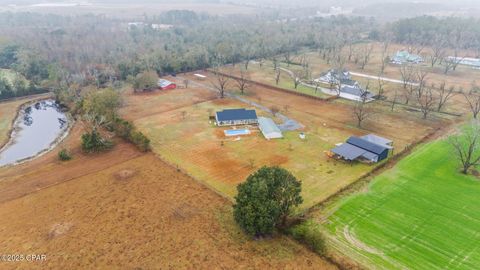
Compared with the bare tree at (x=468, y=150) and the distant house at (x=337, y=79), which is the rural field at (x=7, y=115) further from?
the distant house at (x=337, y=79)

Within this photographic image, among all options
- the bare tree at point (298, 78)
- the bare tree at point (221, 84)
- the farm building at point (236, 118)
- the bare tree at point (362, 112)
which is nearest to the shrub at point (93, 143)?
the farm building at point (236, 118)

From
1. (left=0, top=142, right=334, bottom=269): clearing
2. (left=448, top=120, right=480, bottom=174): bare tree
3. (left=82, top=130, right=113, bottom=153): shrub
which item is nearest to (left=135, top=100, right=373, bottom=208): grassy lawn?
(left=0, top=142, right=334, bottom=269): clearing

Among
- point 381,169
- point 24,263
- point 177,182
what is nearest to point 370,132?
point 381,169

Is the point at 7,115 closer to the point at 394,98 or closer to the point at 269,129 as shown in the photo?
the point at 269,129

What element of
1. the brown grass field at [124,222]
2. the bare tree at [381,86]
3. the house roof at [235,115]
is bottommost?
the brown grass field at [124,222]

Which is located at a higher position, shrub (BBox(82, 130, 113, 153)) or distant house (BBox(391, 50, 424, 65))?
distant house (BBox(391, 50, 424, 65))

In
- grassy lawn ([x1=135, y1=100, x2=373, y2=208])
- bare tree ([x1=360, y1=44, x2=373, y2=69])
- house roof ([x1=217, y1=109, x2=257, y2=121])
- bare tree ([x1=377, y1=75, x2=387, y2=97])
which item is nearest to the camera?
grassy lawn ([x1=135, y1=100, x2=373, y2=208])

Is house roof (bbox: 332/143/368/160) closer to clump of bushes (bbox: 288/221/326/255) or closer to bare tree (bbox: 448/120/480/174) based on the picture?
bare tree (bbox: 448/120/480/174)
